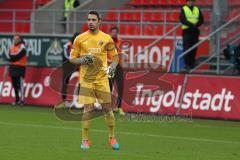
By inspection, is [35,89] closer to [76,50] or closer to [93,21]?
[76,50]

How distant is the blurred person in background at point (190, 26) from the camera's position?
23109 millimetres

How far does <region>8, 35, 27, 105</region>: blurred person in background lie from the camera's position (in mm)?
24531

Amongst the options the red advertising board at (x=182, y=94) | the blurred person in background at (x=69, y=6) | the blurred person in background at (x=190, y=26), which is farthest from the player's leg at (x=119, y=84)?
the blurred person in background at (x=69, y=6)

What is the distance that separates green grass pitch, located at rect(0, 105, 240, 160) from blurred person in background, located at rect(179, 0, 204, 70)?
136 inches

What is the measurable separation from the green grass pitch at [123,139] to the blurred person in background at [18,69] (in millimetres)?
2946

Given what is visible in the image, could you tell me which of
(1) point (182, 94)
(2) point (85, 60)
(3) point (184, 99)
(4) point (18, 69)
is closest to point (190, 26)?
(1) point (182, 94)

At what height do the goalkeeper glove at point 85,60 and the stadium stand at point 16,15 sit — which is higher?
the stadium stand at point 16,15

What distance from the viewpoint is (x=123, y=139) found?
15.7 meters

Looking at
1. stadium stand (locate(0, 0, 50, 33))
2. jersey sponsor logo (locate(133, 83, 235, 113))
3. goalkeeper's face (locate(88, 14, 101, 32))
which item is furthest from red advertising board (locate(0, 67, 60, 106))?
goalkeeper's face (locate(88, 14, 101, 32))

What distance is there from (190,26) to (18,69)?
556 centimetres

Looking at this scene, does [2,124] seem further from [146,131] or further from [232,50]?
[232,50]

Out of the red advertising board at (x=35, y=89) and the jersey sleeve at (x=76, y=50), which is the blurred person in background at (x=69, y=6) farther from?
the jersey sleeve at (x=76, y=50)

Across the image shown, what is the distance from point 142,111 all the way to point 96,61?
25.9 ft

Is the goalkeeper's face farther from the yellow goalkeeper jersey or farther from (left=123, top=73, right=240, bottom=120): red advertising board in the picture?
(left=123, top=73, right=240, bottom=120): red advertising board
